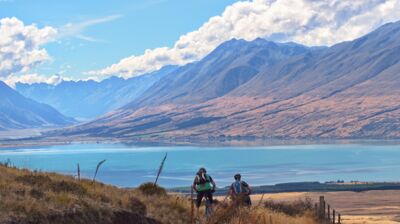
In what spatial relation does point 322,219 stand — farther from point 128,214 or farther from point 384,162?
point 384,162

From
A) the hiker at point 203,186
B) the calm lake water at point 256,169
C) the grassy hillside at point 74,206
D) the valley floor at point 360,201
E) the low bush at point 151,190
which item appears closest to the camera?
the grassy hillside at point 74,206

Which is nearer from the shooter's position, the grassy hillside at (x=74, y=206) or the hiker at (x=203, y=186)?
the grassy hillside at (x=74, y=206)

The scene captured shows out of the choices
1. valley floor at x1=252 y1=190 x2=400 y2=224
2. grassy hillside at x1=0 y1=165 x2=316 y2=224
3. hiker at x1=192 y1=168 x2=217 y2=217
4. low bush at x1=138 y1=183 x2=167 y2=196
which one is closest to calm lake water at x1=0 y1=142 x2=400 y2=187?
valley floor at x1=252 y1=190 x2=400 y2=224

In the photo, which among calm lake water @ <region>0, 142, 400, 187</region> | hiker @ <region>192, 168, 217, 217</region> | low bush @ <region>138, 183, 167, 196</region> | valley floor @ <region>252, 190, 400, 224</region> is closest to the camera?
hiker @ <region>192, 168, 217, 217</region>

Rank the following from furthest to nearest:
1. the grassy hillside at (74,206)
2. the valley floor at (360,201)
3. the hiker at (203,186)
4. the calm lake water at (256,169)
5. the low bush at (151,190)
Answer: the calm lake water at (256,169), the valley floor at (360,201), the low bush at (151,190), the hiker at (203,186), the grassy hillside at (74,206)

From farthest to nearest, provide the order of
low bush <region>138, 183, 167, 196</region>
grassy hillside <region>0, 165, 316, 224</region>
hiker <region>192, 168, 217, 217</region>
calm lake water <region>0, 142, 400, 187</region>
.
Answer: calm lake water <region>0, 142, 400, 187</region>
low bush <region>138, 183, 167, 196</region>
hiker <region>192, 168, 217, 217</region>
grassy hillside <region>0, 165, 316, 224</region>

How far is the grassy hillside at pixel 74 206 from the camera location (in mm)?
12086

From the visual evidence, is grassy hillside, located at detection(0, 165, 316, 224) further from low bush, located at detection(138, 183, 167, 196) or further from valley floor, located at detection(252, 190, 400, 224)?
valley floor, located at detection(252, 190, 400, 224)

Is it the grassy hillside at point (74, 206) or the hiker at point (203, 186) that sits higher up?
the hiker at point (203, 186)

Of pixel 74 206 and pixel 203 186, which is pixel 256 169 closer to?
pixel 203 186

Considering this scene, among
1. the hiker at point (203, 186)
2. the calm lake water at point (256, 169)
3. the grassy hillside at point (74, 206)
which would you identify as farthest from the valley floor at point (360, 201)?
the grassy hillside at point (74, 206)

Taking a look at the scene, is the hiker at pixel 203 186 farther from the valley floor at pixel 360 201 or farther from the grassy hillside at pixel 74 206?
the valley floor at pixel 360 201

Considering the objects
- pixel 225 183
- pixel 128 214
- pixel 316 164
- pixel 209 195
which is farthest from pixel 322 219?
pixel 316 164

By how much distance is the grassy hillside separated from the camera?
39.7ft
